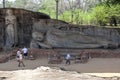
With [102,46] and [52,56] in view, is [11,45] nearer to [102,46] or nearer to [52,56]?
[52,56]

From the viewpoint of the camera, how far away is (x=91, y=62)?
2134 centimetres

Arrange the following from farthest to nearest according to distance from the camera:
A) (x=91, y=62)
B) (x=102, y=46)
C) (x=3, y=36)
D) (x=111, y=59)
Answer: (x=3, y=36)
(x=102, y=46)
(x=111, y=59)
(x=91, y=62)

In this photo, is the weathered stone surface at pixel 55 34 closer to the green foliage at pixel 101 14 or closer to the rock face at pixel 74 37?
the rock face at pixel 74 37

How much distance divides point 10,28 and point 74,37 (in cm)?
532

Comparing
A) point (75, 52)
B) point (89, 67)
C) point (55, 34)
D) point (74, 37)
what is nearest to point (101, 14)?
point (74, 37)

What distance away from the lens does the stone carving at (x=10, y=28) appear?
26.2 m

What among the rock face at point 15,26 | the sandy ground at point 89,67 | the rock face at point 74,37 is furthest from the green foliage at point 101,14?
the sandy ground at point 89,67

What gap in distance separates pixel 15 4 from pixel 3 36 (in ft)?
177

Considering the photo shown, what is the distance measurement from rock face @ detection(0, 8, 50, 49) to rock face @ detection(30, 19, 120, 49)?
1.59 metres

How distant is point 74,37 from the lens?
2533 centimetres

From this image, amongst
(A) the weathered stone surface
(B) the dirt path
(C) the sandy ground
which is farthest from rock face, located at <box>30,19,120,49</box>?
(B) the dirt path

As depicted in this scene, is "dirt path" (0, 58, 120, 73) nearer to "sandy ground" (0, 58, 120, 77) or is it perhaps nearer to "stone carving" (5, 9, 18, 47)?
"sandy ground" (0, 58, 120, 77)

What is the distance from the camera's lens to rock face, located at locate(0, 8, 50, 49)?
86.3 feet

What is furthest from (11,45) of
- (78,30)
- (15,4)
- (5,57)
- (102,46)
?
(15,4)
